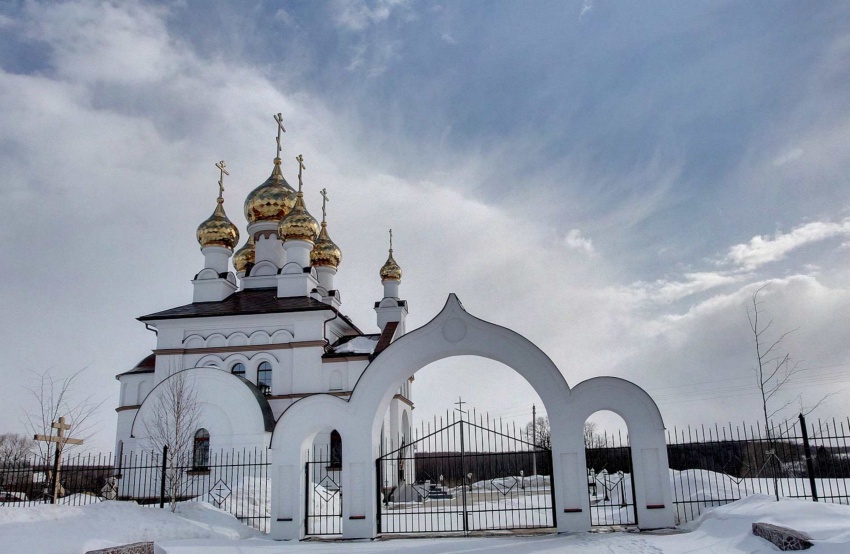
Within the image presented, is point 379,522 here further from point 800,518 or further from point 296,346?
point 296,346

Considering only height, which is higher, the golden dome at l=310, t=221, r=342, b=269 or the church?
the golden dome at l=310, t=221, r=342, b=269

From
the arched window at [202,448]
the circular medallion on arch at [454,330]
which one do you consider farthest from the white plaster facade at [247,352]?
the circular medallion on arch at [454,330]

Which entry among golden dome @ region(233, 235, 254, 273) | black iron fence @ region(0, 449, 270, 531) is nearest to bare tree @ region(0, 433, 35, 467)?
black iron fence @ region(0, 449, 270, 531)

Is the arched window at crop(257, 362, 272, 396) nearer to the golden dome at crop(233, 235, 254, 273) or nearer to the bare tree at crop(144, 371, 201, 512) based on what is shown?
the bare tree at crop(144, 371, 201, 512)

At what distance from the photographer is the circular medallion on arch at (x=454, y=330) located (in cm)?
1375

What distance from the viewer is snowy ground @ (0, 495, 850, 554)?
9953mm

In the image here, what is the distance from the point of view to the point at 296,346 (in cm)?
2528

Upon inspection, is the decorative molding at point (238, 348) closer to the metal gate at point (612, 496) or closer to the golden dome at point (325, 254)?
the golden dome at point (325, 254)

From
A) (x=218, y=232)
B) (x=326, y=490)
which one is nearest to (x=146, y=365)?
(x=218, y=232)

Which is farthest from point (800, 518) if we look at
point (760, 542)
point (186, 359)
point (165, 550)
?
point (186, 359)

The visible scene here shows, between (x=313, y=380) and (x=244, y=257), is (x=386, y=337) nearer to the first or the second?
(x=313, y=380)

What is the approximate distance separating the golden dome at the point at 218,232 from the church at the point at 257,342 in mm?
43

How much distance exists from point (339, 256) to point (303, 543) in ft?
66.0

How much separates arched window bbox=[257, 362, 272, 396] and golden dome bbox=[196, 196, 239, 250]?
6285 millimetres
